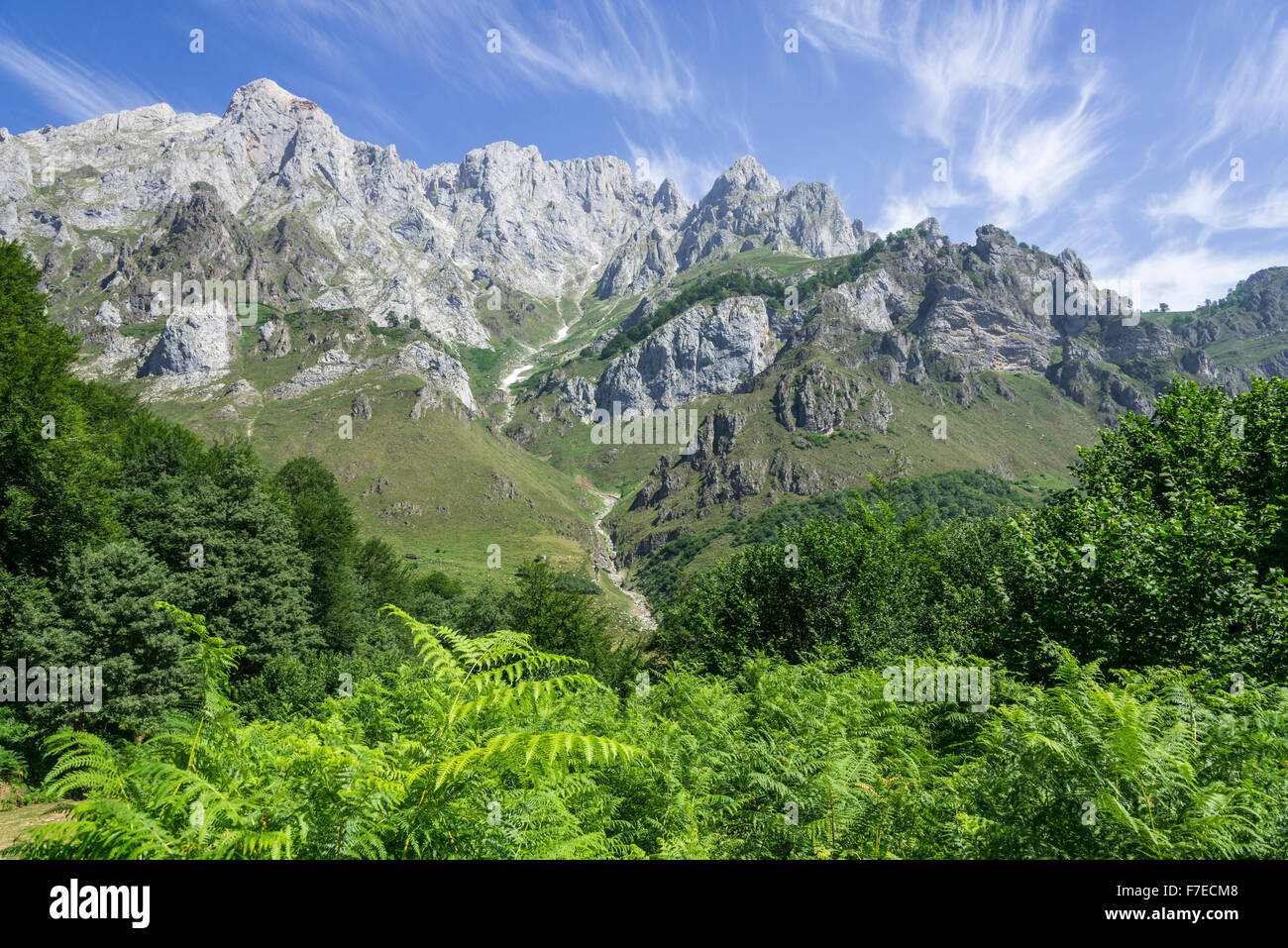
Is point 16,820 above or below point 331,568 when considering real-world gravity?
below

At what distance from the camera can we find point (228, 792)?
3631 mm

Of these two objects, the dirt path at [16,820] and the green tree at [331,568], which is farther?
the green tree at [331,568]

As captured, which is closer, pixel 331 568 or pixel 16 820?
pixel 16 820

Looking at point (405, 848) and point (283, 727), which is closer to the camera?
point (405, 848)

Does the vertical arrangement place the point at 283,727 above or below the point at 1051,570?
below

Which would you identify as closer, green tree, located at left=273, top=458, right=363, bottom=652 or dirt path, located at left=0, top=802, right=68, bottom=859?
dirt path, located at left=0, top=802, right=68, bottom=859

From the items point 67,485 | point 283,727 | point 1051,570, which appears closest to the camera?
point 283,727

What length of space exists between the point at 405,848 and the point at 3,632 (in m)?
27.3
